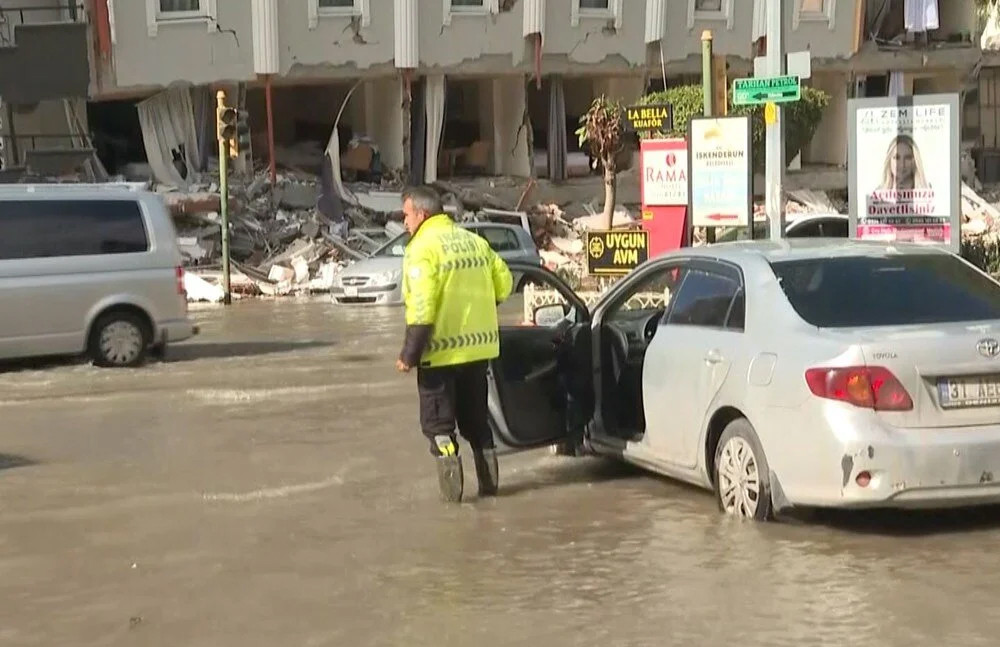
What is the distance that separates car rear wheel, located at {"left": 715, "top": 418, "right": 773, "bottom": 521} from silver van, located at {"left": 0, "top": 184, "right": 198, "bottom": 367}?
9675 mm

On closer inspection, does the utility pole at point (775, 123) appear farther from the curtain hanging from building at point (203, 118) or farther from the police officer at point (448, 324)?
the curtain hanging from building at point (203, 118)

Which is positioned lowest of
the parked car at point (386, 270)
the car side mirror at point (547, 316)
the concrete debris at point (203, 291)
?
the concrete debris at point (203, 291)

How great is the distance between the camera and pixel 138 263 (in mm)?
16344

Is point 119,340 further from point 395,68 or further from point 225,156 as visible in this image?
point 395,68

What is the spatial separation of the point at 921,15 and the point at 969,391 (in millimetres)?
35960

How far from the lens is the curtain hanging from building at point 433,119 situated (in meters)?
35.1

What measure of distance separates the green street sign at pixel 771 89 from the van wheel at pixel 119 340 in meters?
6.96

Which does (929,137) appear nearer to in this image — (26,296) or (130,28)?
(26,296)

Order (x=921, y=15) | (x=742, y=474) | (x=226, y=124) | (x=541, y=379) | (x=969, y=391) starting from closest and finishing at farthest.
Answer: (x=969, y=391) < (x=742, y=474) < (x=541, y=379) < (x=226, y=124) < (x=921, y=15)

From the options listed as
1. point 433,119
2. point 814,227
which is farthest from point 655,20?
point 814,227

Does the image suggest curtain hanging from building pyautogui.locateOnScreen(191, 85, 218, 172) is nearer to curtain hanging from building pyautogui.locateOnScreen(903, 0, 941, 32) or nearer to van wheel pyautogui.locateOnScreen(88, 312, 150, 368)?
van wheel pyautogui.locateOnScreen(88, 312, 150, 368)

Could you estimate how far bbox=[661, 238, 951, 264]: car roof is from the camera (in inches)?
326

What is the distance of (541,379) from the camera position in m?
9.23

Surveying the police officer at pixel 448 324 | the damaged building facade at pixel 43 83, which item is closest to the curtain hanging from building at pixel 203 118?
the damaged building facade at pixel 43 83
